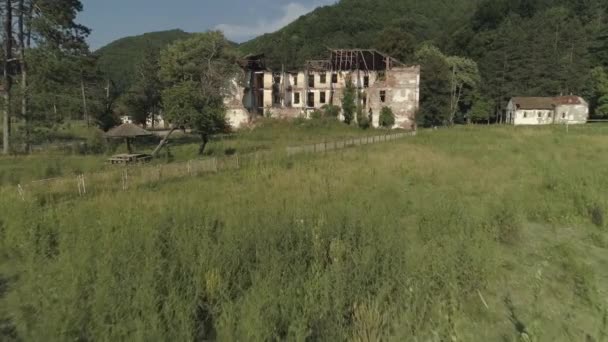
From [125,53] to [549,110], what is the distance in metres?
107

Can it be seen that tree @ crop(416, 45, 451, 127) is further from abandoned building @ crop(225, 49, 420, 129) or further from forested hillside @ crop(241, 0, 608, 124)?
abandoned building @ crop(225, 49, 420, 129)

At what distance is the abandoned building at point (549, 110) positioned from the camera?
174ft

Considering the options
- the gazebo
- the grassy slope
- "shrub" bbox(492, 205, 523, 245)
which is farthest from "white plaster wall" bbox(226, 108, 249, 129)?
"shrub" bbox(492, 205, 523, 245)

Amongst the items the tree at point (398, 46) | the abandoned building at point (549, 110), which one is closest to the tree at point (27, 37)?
the tree at point (398, 46)

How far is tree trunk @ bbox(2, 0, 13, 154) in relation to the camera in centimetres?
2105

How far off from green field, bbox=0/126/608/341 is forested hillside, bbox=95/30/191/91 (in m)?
89.1

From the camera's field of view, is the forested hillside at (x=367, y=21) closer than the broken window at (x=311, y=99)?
No

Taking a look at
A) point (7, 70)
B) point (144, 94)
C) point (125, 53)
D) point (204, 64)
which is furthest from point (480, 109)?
point (125, 53)

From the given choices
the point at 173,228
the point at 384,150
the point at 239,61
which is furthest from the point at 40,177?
the point at 239,61

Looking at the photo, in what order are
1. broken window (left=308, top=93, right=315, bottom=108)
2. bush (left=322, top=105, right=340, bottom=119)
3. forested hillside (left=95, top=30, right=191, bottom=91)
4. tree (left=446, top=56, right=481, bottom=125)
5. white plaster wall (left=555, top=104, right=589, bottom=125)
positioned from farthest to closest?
forested hillside (left=95, top=30, right=191, bottom=91) < tree (left=446, top=56, right=481, bottom=125) < white plaster wall (left=555, top=104, right=589, bottom=125) < broken window (left=308, top=93, right=315, bottom=108) < bush (left=322, top=105, right=340, bottom=119)

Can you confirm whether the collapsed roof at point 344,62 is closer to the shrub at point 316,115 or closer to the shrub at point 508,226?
the shrub at point 316,115

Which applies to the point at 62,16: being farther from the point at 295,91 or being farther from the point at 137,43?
the point at 137,43

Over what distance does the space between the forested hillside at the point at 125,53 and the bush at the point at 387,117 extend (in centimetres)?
6337

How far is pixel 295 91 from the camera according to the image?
164 ft
